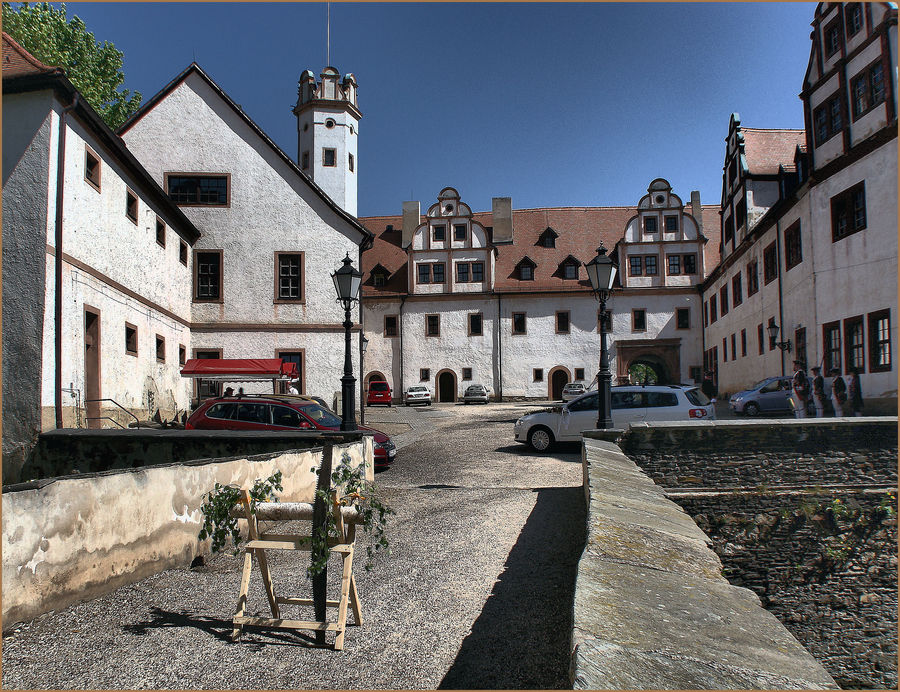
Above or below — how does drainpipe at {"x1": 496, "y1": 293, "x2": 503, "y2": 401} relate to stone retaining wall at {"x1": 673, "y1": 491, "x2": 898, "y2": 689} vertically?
above

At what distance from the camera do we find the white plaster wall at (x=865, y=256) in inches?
698

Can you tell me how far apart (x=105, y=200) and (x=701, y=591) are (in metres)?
17.5

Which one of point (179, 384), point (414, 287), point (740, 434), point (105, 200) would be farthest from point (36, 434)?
point (414, 287)

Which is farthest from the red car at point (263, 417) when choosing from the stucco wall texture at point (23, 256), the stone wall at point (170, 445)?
the stucco wall texture at point (23, 256)

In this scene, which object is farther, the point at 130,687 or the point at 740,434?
the point at 740,434

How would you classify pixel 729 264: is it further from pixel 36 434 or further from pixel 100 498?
pixel 100 498

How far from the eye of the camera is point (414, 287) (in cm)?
4406

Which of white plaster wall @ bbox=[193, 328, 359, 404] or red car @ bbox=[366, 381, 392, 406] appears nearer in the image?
white plaster wall @ bbox=[193, 328, 359, 404]

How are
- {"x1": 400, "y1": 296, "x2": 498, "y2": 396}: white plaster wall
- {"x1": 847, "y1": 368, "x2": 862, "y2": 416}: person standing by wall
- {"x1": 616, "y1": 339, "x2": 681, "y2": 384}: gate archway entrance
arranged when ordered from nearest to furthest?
{"x1": 847, "y1": 368, "x2": 862, "y2": 416}: person standing by wall, {"x1": 616, "y1": 339, "x2": 681, "y2": 384}: gate archway entrance, {"x1": 400, "y1": 296, "x2": 498, "y2": 396}: white plaster wall

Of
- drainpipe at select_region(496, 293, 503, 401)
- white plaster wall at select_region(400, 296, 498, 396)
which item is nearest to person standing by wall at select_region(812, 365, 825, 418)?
drainpipe at select_region(496, 293, 503, 401)

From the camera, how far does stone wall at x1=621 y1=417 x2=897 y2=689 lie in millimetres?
11500

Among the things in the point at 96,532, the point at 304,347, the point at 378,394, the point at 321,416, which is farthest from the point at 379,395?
the point at 96,532

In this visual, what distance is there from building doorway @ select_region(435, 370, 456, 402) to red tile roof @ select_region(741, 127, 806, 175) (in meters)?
21.7

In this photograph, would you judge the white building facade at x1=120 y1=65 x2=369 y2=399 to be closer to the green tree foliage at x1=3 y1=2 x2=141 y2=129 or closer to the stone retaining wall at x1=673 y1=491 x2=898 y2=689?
the green tree foliage at x1=3 y1=2 x2=141 y2=129
